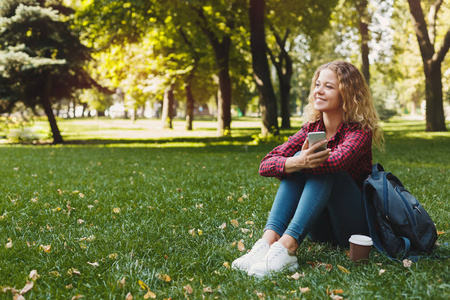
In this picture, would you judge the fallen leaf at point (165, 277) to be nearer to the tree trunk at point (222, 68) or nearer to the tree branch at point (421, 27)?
the tree trunk at point (222, 68)

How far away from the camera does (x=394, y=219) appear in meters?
2.75

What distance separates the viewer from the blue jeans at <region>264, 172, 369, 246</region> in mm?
2814

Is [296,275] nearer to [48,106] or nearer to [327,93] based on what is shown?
[327,93]

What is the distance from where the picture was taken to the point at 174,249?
3.44 metres

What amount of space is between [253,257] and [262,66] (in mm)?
12751

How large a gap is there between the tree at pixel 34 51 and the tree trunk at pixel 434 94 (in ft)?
48.4

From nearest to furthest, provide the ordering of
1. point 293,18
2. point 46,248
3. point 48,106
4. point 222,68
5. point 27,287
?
point 27,287 < point 46,248 < point 48,106 < point 293,18 < point 222,68

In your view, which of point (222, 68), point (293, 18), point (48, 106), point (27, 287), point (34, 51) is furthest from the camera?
point (222, 68)

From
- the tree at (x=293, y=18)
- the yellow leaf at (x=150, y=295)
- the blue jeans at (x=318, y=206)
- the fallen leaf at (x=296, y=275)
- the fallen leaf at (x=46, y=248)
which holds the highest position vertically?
the tree at (x=293, y=18)

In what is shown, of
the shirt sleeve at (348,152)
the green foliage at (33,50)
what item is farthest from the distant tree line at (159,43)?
the shirt sleeve at (348,152)

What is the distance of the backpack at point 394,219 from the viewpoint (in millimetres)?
2756

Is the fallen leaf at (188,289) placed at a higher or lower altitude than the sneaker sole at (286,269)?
lower

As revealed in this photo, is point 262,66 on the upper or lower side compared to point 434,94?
upper

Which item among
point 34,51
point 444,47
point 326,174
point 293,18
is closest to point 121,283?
point 326,174
